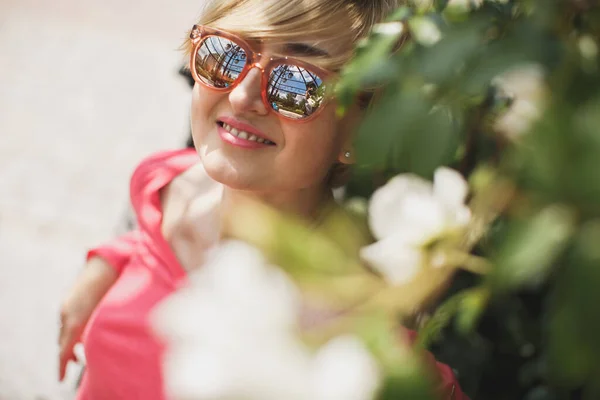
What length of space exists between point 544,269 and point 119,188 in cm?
352

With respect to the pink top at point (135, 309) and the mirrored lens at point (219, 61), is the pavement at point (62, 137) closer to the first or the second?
the pink top at point (135, 309)

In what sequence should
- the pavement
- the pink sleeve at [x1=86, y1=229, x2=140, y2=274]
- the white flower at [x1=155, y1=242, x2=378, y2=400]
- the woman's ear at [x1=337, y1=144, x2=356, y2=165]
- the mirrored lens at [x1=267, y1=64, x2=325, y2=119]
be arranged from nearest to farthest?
1. the white flower at [x1=155, y1=242, x2=378, y2=400]
2. the mirrored lens at [x1=267, y1=64, x2=325, y2=119]
3. the woman's ear at [x1=337, y1=144, x2=356, y2=165]
4. the pink sleeve at [x1=86, y1=229, x2=140, y2=274]
5. the pavement

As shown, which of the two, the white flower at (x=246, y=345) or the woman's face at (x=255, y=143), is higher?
the white flower at (x=246, y=345)

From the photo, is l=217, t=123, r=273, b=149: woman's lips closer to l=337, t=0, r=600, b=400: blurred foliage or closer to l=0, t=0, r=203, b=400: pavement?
l=337, t=0, r=600, b=400: blurred foliage

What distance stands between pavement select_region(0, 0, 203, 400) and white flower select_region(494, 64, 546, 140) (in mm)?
2257

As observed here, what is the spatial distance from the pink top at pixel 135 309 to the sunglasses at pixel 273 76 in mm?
445

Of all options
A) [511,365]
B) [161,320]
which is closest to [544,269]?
[161,320]

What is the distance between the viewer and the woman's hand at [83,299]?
163cm

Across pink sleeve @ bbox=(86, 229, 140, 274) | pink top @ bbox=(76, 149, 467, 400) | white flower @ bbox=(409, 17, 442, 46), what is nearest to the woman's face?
pink top @ bbox=(76, 149, 467, 400)

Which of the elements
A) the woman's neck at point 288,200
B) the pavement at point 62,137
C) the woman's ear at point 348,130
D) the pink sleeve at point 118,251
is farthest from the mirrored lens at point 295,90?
the pavement at point 62,137

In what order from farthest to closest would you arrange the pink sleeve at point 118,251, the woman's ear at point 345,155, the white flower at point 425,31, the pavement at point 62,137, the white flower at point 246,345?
the pavement at point 62,137 < the pink sleeve at point 118,251 < the woman's ear at point 345,155 < the white flower at point 425,31 < the white flower at point 246,345

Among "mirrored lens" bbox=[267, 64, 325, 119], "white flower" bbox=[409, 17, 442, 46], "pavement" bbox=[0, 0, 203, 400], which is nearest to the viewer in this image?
"white flower" bbox=[409, 17, 442, 46]

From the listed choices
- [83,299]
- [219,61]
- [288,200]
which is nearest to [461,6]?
[219,61]

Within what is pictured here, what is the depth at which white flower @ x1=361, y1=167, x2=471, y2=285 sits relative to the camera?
429 mm
